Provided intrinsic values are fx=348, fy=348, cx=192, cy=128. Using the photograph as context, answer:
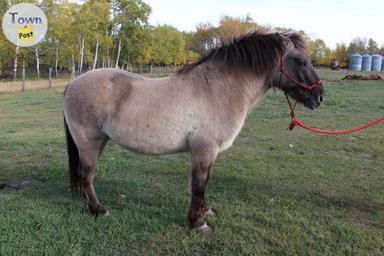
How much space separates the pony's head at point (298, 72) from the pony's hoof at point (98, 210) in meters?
2.53

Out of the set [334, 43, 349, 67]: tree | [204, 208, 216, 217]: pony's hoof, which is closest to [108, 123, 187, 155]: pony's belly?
[204, 208, 216, 217]: pony's hoof

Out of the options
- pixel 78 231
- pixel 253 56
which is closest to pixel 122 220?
pixel 78 231

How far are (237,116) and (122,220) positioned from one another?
69.0 inches

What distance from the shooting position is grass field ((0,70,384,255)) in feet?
11.4

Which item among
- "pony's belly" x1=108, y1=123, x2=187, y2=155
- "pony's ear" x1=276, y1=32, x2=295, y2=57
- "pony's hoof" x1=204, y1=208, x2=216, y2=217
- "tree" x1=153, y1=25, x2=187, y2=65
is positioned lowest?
"pony's hoof" x1=204, y1=208, x2=216, y2=217

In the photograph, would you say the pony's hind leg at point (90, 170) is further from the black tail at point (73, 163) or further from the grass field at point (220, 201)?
the black tail at point (73, 163)

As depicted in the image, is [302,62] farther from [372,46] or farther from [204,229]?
[372,46]

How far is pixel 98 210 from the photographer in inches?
161

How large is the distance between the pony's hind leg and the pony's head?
88.3 inches

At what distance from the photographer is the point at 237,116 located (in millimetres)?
3822

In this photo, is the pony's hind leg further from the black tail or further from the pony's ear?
the pony's ear

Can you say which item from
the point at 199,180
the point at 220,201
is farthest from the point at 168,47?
the point at 199,180

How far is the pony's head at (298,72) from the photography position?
383cm

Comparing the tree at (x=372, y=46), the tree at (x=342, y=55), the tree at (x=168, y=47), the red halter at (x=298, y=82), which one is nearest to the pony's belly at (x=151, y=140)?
the red halter at (x=298, y=82)
